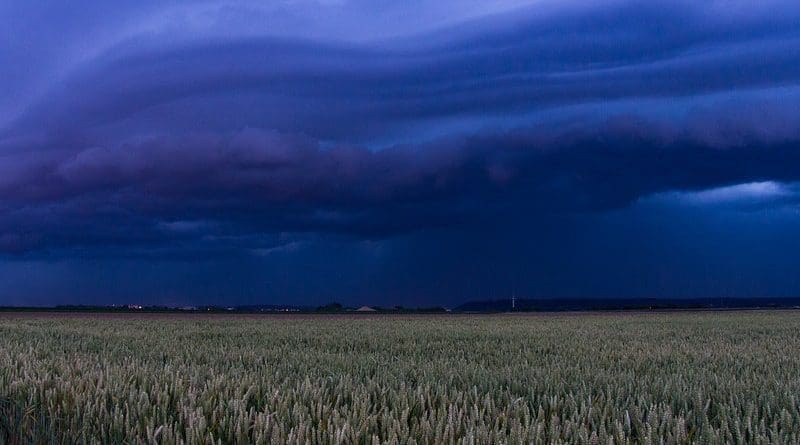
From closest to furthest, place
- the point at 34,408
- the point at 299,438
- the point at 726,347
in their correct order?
the point at 299,438 → the point at 34,408 → the point at 726,347

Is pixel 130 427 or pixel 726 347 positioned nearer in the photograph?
pixel 130 427

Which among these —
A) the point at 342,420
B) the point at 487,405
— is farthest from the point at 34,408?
the point at 487,405

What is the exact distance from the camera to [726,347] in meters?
14.3

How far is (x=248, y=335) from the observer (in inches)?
764

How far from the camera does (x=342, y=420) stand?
4.54 metres

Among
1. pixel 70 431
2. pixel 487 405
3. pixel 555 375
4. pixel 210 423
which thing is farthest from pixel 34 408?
pixel 555 375

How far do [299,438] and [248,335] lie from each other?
16.0 m

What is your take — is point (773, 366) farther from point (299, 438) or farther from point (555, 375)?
point (299, 438)

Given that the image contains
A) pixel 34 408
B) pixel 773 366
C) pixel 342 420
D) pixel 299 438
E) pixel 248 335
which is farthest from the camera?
pixel 248 335

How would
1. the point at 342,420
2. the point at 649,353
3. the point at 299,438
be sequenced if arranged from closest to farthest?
the point at 299,438 < the point at 342,420 < the point at 649,353

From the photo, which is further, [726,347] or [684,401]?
[726,347]

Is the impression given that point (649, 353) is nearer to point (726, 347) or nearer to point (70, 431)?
point (726, 347)

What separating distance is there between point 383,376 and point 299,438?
365 centimetres

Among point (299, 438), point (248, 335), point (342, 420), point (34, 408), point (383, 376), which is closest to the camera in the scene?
point (299, 438)
